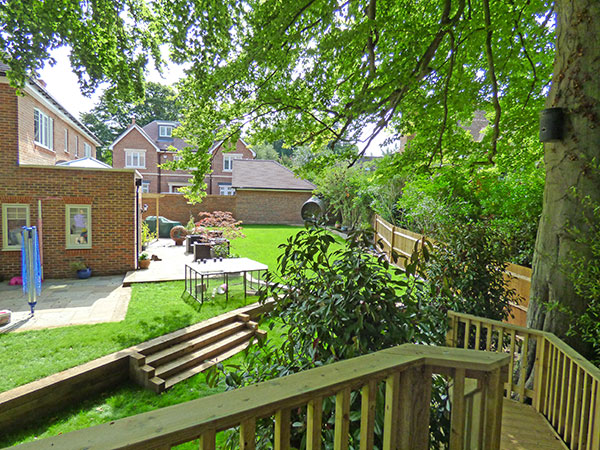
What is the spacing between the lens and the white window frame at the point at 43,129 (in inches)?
457

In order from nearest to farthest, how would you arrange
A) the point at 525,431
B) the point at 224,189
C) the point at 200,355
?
1. the point at 525,431
2. the point at 200,355
3. the point at 224,189

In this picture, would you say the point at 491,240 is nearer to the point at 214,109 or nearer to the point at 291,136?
the point at 291,136

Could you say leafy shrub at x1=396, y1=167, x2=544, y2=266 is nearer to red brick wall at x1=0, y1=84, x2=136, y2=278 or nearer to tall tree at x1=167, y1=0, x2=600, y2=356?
tall tree at x1=167, y1=0, x2=600, y2=356

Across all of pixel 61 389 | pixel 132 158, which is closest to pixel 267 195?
pixel 132 158

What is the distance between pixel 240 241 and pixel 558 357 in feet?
45.8

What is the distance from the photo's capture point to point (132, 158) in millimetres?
29609

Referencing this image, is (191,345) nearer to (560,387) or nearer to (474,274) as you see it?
(474,274)

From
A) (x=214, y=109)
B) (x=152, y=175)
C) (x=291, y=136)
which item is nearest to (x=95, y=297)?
(x=214, y=109)

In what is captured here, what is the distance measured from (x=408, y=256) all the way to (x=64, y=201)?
32.5ft

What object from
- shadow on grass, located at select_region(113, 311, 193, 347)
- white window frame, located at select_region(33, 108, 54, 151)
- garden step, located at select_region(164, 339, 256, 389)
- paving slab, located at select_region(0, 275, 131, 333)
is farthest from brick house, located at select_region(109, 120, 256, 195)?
garden step, located at select_region(164, 339, 256, 389)

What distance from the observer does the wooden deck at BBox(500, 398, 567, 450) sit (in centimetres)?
277

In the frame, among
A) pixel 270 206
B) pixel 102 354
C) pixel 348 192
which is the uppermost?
pixel 348 192

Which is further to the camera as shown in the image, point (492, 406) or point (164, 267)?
point (164, 267)

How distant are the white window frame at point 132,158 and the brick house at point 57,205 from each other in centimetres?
1921
